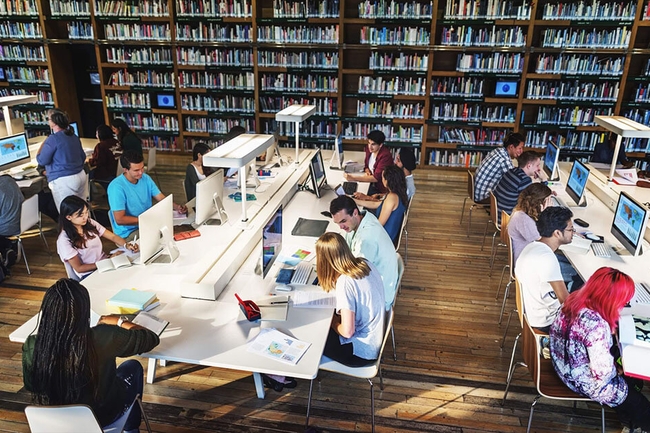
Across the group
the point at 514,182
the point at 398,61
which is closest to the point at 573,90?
the point at 398,61

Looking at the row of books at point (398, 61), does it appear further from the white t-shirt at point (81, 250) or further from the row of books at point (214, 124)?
the white t-shirt at point (81, 250)

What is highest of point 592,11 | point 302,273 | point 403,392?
point 592,11

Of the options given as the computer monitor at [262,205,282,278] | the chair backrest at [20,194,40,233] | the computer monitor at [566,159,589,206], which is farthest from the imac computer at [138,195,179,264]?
→ the computer monitor at [566,159,589,206]

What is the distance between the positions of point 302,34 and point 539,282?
621cm

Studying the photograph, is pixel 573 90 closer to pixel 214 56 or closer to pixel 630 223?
pixel 630 223

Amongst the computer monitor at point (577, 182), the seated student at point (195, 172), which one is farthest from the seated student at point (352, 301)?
the computer monitor at point (577, 182)

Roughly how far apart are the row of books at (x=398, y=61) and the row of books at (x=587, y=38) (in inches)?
72.0

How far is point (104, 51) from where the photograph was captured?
8.69m

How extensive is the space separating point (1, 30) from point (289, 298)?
880 centimetres

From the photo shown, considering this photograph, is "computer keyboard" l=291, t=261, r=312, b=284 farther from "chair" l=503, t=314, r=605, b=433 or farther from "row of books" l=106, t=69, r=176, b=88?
"row of books" l=106, t=69, r=176, b=88

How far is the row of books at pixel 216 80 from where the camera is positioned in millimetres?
8383

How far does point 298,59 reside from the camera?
26.6 ft

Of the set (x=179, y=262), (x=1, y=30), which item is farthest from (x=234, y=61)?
(x=179, y=262)

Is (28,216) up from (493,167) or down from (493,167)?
down
